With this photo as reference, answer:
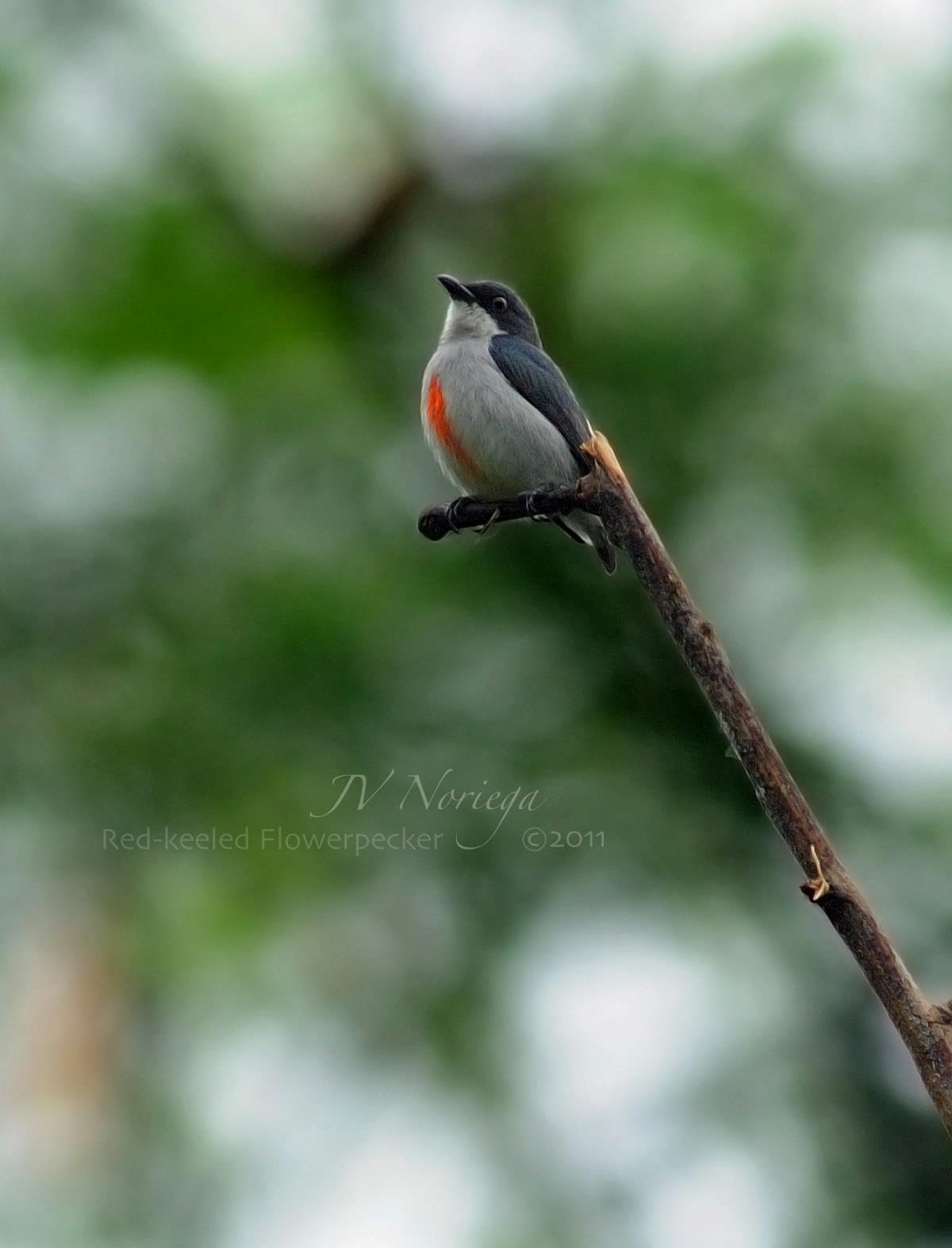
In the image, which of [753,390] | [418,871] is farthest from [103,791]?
[753,390]

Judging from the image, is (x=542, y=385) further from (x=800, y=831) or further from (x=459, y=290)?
(x=800, y=831)

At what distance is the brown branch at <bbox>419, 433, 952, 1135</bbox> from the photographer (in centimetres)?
213

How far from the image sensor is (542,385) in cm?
573

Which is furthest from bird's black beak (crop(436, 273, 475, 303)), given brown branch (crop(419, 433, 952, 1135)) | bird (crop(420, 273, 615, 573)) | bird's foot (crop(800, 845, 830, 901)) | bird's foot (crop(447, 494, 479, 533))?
bird's foot (crop(800, 845, 830, 901))

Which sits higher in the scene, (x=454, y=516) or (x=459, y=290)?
(x=459, y=290)

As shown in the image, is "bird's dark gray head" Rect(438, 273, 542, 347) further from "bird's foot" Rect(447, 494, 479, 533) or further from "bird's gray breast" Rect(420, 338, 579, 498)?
"bird's foot" Rect(447, 494, 479, 533)

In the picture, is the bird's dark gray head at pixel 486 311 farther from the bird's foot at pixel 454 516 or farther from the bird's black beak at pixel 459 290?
the bird's foot at pixel 454 516

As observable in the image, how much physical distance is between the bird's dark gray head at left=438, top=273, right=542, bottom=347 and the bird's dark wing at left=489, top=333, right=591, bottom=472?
1.48ft

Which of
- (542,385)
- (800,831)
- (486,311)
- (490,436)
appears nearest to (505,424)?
(490,436)

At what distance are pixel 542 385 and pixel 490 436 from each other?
45 centimetres

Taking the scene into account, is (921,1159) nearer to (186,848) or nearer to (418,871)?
(418,871)

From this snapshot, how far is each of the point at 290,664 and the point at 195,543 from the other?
1083 mm

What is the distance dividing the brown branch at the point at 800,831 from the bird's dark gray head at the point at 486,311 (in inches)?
159

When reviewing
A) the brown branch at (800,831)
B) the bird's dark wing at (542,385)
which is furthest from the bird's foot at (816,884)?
the bird's dark wing at (542,385)
